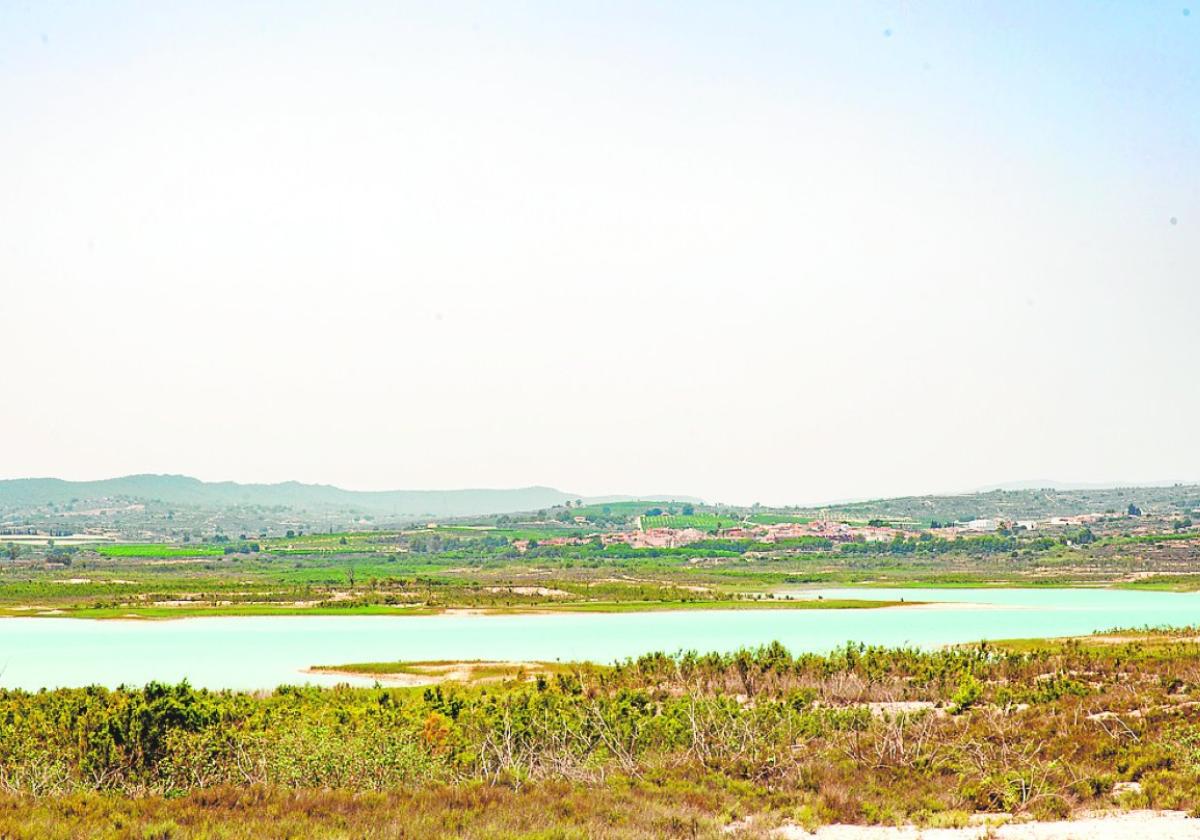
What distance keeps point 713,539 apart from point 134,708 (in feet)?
411

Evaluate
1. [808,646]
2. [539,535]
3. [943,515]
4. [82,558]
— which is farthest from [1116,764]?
[943,515]

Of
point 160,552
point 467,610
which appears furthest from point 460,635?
point 160,552

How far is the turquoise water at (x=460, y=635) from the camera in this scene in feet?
121

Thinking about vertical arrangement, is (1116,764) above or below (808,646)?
above

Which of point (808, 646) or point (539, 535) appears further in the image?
point (539, 535)

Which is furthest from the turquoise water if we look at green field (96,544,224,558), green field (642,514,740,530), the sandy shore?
green field (642,514,740,530)

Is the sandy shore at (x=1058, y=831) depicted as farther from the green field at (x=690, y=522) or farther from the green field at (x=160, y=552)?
the green field at (x=690, y=522)

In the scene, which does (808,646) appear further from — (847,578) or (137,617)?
(847,578)

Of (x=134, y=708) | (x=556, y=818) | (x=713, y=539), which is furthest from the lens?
(x=713, y=539)

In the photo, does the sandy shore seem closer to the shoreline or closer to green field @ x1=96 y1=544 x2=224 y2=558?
the shoreline

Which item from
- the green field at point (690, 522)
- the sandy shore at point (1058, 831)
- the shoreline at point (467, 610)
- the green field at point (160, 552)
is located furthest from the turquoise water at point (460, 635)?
the green field at point (690, 522)

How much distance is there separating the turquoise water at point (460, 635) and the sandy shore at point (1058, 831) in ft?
71.6

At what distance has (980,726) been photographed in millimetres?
17797

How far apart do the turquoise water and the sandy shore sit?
71.6 feet
